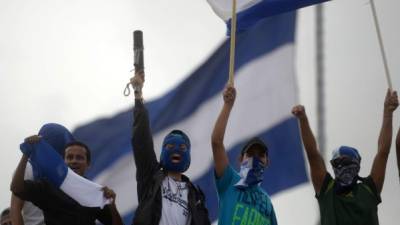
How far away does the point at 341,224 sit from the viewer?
22.8 feet

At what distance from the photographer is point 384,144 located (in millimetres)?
7336

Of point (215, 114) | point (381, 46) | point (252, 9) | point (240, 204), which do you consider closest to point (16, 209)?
point (240, 204)

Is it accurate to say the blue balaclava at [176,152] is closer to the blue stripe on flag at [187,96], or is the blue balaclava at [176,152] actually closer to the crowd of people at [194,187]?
the crowd of people at [194,187]

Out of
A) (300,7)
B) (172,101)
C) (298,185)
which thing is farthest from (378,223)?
(172,101)

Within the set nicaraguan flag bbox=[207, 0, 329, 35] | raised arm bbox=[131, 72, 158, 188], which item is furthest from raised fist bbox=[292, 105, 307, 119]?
nicaraguan flag bbox=[207, 0, 329, 35]

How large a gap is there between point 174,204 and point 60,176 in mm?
1028

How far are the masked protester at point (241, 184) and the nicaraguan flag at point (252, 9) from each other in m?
1.72

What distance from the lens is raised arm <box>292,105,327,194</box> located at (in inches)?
283

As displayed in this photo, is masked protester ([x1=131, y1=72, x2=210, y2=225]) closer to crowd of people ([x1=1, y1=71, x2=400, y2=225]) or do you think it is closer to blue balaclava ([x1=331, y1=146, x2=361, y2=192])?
crowd of people ([x1=1, y1=71, x2=400, y2=225])

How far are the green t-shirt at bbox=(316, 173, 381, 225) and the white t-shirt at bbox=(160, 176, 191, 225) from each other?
3.77 feet

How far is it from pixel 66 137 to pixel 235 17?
79.6 inches

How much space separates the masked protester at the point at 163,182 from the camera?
689cm

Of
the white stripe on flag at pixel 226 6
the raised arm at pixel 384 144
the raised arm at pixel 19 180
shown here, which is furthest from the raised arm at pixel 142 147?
the white stripe on flag at pixel 226 6

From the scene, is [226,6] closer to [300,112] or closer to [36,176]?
[300,112]
